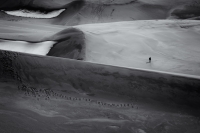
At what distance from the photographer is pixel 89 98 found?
1.27 metres

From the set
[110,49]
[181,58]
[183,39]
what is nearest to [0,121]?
[110,49]

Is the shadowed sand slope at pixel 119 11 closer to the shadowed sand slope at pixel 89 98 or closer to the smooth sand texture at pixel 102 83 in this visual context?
the smooth sand texture at pixel 102 83

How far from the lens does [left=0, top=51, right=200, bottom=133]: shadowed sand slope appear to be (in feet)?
3.43

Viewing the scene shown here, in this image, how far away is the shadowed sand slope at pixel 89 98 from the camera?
104 centimetres

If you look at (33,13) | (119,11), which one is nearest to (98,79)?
(119,11)

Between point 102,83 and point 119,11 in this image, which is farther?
point 119,11

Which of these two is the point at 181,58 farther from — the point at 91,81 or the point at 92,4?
the point at 92,4

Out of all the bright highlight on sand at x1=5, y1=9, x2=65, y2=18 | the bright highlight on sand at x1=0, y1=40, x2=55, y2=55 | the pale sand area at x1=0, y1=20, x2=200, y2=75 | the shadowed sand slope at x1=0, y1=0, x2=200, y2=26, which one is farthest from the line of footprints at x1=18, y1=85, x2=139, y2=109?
the bright highlight on sand at x1=5, y1=9, x2=65, y2=18

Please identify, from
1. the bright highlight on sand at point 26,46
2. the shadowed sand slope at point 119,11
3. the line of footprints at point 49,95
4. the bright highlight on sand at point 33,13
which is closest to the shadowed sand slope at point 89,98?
the line of footprints at point 49,95

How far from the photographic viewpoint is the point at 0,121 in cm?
Result: 100

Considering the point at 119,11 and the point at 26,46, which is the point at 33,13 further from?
the point at 26,46

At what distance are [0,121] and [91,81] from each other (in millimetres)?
558

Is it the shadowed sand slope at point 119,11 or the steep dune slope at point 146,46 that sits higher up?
the shadowed sand slope at point 119,11

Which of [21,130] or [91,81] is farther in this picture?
[91,81]
